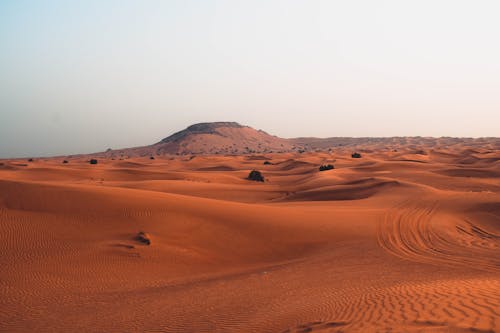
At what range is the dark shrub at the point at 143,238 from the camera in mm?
11948

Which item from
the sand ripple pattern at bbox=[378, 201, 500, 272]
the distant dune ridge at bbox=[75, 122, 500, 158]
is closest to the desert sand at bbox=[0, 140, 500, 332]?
the sand ripple pattern at bbox=[378, 201, 500, 272]

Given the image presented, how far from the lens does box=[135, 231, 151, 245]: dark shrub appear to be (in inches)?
470

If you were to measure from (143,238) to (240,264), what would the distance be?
286 cm

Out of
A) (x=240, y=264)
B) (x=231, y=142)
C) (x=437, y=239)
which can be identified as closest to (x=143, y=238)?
(x=240, y=264)

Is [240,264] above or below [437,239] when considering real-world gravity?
below

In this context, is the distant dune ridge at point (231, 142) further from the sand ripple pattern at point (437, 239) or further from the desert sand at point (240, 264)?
the desert sand at point (240, 264)

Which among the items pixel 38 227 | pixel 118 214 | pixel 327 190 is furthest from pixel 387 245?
pixel 327 190

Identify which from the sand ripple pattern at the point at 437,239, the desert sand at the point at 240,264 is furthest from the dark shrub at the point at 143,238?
the sand ripple pattern at the point at 437,239

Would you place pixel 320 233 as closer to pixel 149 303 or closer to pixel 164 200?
pixel 164 200

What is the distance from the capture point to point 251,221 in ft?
48.7

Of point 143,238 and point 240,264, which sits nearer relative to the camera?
point 240,264

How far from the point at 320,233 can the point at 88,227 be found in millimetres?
7303

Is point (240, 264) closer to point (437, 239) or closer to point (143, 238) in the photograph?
point (143, 238)

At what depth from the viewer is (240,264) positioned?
38.9 feet
